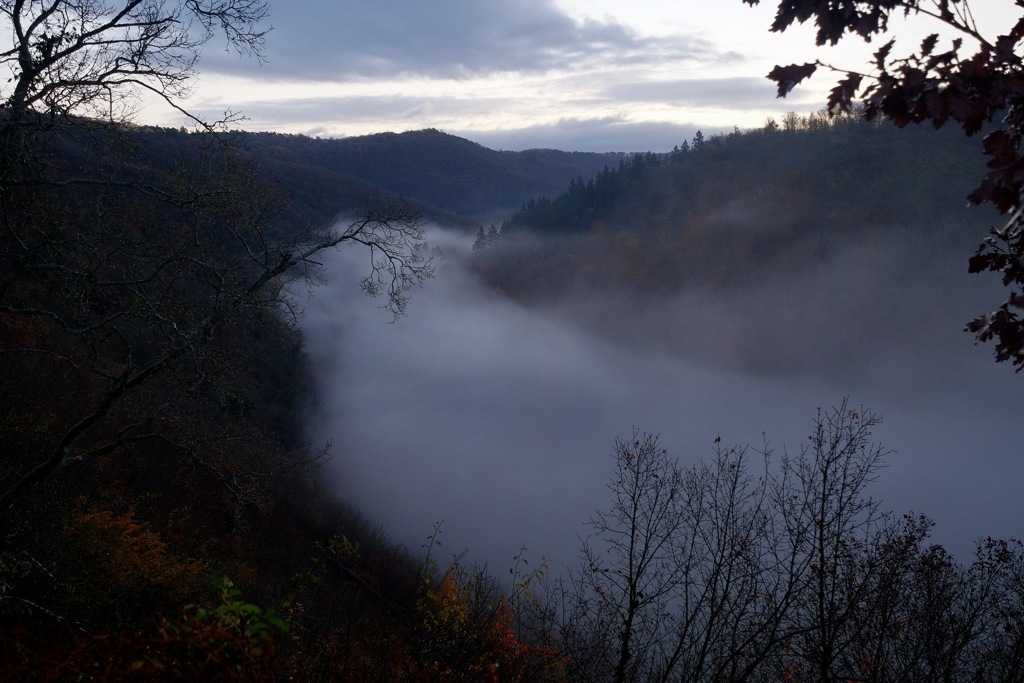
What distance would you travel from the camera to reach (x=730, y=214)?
134 m

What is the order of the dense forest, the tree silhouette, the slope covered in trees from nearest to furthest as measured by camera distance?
the tree silhouette < the dense forest < the slope covered in trees

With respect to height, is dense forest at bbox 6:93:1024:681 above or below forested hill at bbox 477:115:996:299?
below

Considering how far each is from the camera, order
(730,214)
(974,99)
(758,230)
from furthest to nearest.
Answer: (758,230) → (730,214) → (974,99)

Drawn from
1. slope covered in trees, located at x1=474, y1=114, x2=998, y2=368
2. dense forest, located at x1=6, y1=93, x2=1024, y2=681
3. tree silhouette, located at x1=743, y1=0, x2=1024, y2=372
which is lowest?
dense forest, located at x1=6, y1=93, x2=1024, y2=681

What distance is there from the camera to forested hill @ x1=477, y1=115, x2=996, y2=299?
125 meters

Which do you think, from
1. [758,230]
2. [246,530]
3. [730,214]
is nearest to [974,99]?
[246,530]

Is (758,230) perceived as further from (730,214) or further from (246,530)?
(246,530)

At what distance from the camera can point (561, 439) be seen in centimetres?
10256

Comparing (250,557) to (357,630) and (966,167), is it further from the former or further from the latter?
(966,167)

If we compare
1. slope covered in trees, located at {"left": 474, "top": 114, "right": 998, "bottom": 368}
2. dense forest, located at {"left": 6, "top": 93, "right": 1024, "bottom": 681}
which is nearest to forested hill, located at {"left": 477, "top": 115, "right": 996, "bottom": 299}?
slope covered in trees, located at {"left": 474, "top": 114, "right": 998, "bottom": 368}

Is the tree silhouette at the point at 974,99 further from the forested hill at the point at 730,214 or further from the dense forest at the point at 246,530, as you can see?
the forested hill at the point at 730,214

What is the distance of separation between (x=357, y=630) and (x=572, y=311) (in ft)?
425

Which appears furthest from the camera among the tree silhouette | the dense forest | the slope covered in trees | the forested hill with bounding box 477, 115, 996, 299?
the forested hill with bounding box 477, 115, 996, 299

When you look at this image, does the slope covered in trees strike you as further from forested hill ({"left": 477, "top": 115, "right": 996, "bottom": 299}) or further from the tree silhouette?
the tree silhouette
